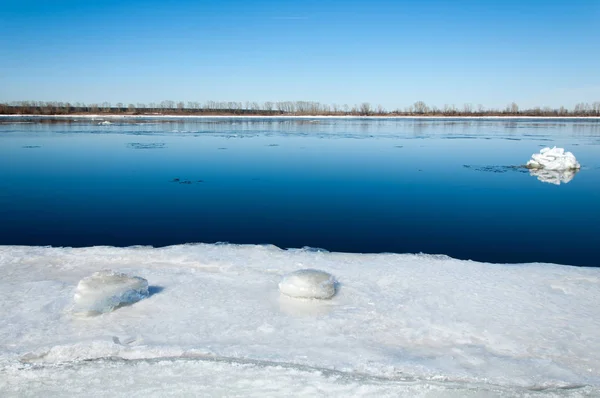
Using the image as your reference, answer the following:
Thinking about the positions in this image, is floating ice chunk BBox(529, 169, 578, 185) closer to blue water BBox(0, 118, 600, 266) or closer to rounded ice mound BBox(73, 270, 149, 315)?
blue water BBox(0, 118, 600, 266)

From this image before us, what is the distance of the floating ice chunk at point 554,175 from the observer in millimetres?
9817

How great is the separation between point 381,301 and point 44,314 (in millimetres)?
2219

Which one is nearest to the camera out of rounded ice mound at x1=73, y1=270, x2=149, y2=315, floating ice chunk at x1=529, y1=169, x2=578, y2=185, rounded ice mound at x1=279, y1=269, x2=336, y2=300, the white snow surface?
the white snow surface

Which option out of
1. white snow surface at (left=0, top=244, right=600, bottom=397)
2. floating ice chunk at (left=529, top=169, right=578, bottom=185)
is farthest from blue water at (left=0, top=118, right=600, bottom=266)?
white snow surface at (left=0, top=244, right=600, bottom=397)

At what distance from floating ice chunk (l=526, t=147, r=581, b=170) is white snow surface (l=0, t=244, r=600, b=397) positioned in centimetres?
862

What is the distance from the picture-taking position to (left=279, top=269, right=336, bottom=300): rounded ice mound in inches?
120

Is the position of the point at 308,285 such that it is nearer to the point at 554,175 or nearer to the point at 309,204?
the point at 309,204

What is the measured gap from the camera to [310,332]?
2631mm

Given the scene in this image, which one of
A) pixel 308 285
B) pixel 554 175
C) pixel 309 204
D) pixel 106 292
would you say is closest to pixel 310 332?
pixel 308 285

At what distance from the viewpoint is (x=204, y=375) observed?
2.20 meters

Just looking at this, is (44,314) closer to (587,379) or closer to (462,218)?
(587,379)

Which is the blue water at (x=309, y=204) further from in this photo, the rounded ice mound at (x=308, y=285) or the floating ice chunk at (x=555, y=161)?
the rounded ice mound at (x=308, y=285)

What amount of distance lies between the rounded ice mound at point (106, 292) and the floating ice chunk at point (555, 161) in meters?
11.2

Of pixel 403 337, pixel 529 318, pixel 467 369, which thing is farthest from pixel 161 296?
pixel 529 318
